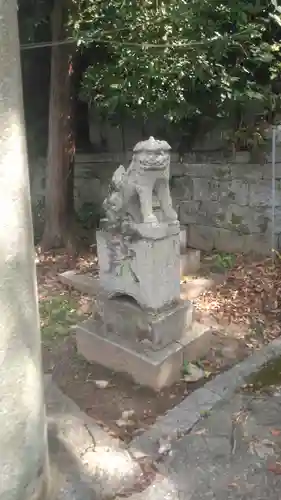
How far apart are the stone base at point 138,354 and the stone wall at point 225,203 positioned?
2.40 m

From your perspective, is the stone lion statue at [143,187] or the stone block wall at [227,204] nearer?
the stone lion statue at [143,187]

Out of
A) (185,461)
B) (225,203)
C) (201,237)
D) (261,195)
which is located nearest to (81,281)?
(201,237)

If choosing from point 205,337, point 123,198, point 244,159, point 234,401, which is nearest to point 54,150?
point 244,159

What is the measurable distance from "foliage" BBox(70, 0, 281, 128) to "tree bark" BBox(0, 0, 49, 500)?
326cm

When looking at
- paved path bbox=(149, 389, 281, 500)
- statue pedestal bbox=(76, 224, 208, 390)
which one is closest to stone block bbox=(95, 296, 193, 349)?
statue pedestal bbox=(76, 224, 208, 390)

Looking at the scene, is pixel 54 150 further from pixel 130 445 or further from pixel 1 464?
pixel 1 464

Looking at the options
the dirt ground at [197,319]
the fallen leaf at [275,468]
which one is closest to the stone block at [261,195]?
the dirt ground at [197,319]

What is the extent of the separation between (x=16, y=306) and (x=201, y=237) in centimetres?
484

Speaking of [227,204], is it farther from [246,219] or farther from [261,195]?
[261,195]

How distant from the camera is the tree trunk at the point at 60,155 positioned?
6266 mm

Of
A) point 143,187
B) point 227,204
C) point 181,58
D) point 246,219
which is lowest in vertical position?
point 246,219

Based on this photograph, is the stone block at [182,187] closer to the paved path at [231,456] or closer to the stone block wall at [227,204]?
the stone block wall at [227,204]

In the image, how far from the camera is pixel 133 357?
357 centimetres

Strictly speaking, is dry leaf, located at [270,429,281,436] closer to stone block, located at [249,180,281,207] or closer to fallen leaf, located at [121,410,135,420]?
fallen leaf, located at [121,410,135,420]
